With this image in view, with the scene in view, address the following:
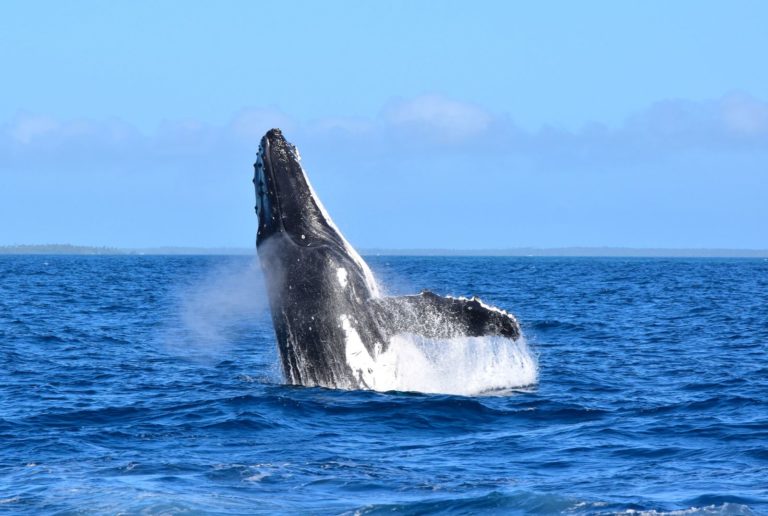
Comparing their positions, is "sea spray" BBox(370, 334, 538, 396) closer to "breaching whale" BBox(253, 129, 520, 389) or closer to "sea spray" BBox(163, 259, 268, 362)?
"breaching whale" BBox(253, 129, 520, 389)

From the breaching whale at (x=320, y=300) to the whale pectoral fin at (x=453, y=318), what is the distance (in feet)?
0.04

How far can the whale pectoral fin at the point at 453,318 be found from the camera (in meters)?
15.1

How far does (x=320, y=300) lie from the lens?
15859 millimetres

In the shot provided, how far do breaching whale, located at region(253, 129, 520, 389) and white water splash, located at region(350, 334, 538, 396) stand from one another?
0.21m

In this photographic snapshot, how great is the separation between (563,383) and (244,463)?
7813 millimetres

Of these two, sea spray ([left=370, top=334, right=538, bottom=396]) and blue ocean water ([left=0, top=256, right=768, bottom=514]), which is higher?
sea spray ([left=370, top=334, right=538, bottom=396])

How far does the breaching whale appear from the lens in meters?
15.5

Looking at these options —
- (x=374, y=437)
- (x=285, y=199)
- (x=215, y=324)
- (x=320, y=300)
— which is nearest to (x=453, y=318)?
(x=320, y=300)

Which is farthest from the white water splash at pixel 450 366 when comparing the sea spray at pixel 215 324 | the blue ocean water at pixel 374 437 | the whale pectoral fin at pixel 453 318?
the sea spray at pixel 215 324

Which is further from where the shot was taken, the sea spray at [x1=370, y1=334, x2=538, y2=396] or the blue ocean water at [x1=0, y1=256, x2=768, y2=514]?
the sea spray at [x1=370, y1=334, x2=538, y2=396]

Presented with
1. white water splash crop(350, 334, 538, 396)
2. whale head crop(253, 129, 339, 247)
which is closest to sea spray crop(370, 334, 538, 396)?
white water splash crop(350, 334, 538, 396)

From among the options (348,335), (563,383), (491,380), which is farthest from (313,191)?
(563,383)

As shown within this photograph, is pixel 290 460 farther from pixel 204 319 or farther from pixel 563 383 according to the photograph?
pixel 204 319

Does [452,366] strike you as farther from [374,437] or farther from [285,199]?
[374,437]
